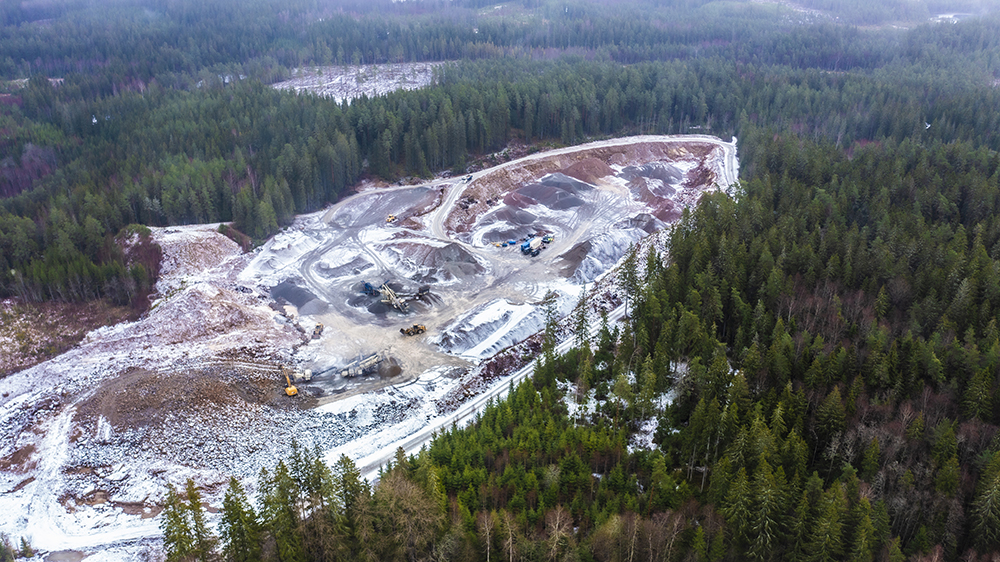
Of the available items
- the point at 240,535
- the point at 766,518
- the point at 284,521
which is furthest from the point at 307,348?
the point at 766,518

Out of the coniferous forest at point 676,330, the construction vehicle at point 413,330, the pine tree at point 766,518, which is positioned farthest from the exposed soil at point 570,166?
the pine tree at point 766,518

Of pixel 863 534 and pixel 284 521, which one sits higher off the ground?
pixel 863 534

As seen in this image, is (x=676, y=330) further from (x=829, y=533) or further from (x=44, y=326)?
(x=44, y=326)

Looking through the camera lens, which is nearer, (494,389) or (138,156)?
(494,389)

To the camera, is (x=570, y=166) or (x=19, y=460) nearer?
(x=19, y=460)

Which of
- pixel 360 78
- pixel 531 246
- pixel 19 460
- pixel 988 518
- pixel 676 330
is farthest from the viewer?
pixel 360 78

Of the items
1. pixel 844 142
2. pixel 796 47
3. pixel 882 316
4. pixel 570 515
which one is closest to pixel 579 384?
pixel 570 515

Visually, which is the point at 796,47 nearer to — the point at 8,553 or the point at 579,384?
the point at 579,384
